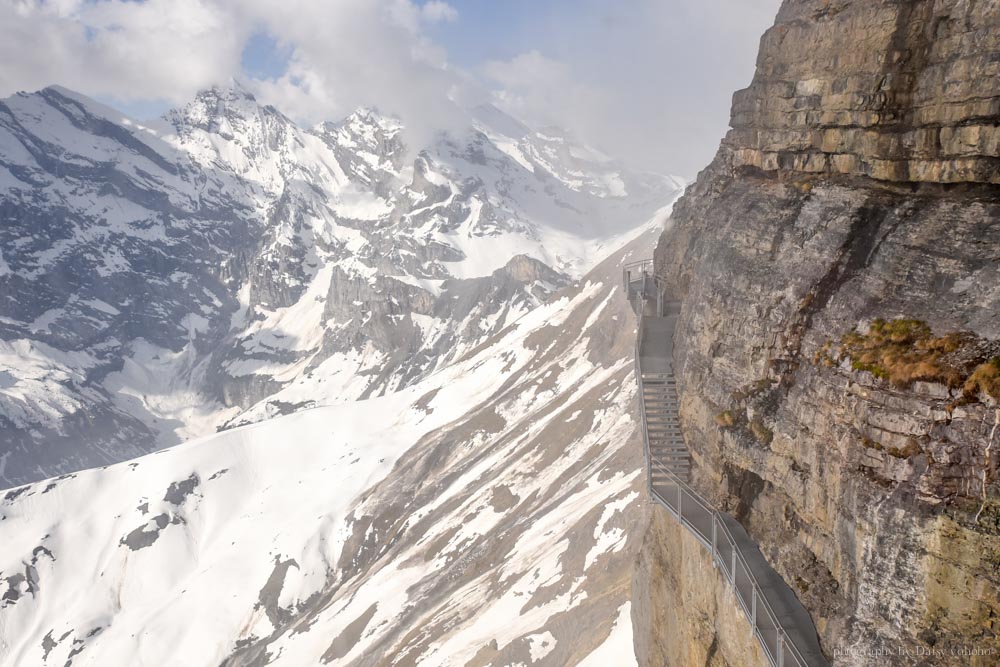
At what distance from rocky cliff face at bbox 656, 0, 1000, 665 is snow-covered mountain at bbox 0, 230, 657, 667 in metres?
26.0

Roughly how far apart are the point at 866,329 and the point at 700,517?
6362 millimetres

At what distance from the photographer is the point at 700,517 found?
1535cm

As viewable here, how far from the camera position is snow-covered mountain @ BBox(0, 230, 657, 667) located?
5384 cm

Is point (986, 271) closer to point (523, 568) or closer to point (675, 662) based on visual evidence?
point (675, 662)

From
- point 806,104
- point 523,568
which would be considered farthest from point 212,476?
point 806,104

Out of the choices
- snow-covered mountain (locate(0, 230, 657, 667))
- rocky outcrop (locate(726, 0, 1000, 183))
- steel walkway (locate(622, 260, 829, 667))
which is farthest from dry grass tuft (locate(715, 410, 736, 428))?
snow-covered mountain (locate(0, 230, 657, 667))

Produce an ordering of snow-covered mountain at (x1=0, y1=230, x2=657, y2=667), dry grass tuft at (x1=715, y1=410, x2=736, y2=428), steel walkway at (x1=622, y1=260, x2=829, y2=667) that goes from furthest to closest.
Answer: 1. snow-covered mountain at (x1=0, y1=230, x2=657, y2=667)
2. dry grass tuft at (x1=715, y1=410, x2=736, y2=428)
3. steel walkway at (x1=622, y1=260, x2=829, y2=667)

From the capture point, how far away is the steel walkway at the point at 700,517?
1199 centimetres

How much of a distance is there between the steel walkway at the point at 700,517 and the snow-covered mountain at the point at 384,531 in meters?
22.4

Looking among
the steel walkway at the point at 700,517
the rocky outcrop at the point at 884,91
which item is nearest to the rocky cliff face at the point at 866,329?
the rocky outcrop at the point at 884,91

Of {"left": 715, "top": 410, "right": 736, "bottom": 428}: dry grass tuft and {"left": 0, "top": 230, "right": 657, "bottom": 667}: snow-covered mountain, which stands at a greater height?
{"left": 715, "top": 410, "right": 736, "bottom": 428}: dry grass tuft

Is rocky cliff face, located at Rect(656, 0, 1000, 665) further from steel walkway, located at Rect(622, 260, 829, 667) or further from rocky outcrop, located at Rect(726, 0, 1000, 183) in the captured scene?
steel walkway, located at Rect(622, 260, 829, 667)

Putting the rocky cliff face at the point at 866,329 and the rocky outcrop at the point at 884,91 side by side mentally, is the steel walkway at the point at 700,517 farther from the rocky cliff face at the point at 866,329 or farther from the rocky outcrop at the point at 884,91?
the rocky outcrop at the point at 884,91

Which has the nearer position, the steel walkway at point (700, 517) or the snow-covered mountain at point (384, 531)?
the steel walkway at point (700, 517)
